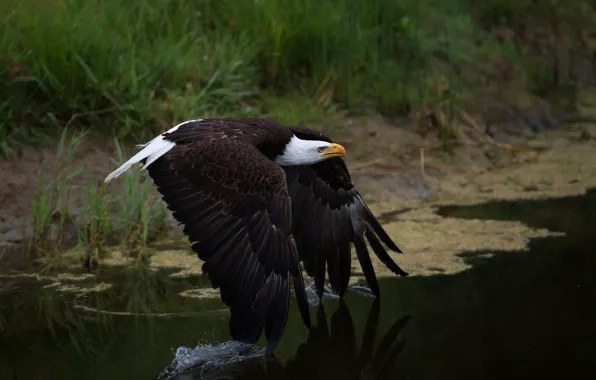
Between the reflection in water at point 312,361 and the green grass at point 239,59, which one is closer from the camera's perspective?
the reflection in water at point 312,361

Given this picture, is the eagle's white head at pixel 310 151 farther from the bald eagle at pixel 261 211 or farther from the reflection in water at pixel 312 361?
the reflection in water at pixel 312 361

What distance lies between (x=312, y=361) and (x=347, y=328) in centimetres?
52

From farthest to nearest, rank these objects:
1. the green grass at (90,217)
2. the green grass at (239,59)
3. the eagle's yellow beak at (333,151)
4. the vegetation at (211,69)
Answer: the green grass at (239,59) < the vegetation at (211,69) < the green grass at (90,217) < the eagle's yellow beak at (333,151)

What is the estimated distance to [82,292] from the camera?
236 inches

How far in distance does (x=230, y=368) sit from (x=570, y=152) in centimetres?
456

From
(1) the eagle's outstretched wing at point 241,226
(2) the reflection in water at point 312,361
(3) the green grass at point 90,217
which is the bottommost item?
(2) the reflection in water at point 312,361

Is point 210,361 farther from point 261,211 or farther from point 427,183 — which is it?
point 427,183

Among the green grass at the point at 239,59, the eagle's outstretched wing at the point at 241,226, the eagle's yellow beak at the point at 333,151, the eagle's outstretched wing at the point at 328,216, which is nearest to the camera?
the eagle's outstretched wing at the point at 241,226

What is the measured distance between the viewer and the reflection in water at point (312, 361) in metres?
4.96

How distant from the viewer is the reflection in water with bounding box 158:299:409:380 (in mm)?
4965

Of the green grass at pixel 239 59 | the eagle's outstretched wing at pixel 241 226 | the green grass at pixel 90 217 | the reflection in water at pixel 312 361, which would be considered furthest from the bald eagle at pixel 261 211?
the green grass at pixel 239 59

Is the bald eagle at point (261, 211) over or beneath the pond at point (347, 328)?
over

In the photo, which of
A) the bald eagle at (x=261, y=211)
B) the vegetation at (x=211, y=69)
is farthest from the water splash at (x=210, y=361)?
the vegetation at (x=211, y=69)

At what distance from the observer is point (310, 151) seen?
5.92 m
